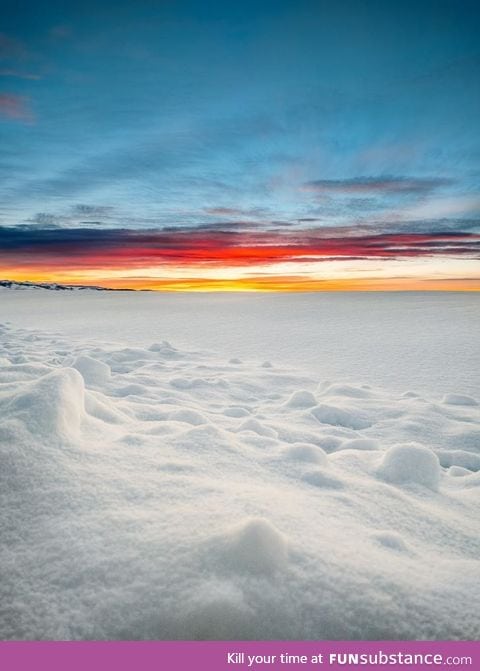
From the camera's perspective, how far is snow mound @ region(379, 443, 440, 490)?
187cm

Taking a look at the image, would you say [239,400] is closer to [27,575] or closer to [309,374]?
[309,374]

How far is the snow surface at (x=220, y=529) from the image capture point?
0.90m

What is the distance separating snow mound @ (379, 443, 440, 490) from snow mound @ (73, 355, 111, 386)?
262 centimetres

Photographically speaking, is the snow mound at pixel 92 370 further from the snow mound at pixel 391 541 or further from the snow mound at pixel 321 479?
the snow mound at pixel 391 541

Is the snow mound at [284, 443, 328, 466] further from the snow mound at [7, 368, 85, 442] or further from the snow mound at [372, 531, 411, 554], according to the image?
the snow mound at [7, 368, 85, 442]

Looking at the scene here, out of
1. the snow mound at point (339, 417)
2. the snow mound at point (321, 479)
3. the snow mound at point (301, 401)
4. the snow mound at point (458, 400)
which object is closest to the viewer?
the snow mound at point (321, 479)

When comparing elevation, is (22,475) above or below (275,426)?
above

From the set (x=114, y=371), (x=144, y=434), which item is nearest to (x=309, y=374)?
(x=114, y=371)

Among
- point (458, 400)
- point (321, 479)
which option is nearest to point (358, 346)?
point (458, 400)

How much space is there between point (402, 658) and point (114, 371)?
3.89m

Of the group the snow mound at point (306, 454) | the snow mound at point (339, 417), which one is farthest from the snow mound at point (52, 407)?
the snow mound at point (339, 417)

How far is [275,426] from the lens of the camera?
2.65m

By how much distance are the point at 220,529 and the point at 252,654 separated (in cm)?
30

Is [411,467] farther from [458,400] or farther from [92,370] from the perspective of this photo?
[92,370]
